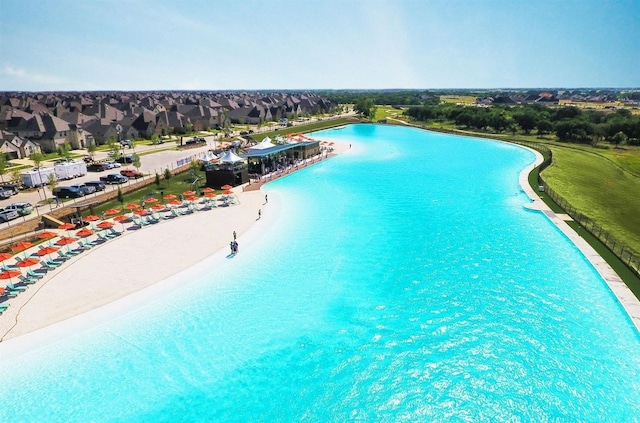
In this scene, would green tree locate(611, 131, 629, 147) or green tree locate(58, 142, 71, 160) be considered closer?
green tree locate(58, 142, 71, 160)

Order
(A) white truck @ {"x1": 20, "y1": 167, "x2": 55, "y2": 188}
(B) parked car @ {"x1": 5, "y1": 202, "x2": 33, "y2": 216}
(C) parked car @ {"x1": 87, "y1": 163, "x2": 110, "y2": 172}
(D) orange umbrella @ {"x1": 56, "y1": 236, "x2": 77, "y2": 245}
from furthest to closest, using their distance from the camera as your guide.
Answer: (C) parked car @ {"x1": 87, "y1": 163, "x2": 110, "y2": 172}
(A) white truck @ {"x1": 20, "y1": 167, "x2": 55, "y2": 188}
(B) parked car @ {"x1": 5, "y1": 202, "x2": 33, "y2": 216}
(D) orange umbrella @ {"x1": 56, "y1": 236, "x2": 77, "y2": 245}

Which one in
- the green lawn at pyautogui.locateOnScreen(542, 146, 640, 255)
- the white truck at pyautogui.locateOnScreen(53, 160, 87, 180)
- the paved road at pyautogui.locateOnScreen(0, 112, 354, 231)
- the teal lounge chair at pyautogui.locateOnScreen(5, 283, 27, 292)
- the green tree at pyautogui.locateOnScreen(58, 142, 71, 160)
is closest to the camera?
the teal lounge chair at pyautogui.locateOnScreen(5, 283, 27, 292)

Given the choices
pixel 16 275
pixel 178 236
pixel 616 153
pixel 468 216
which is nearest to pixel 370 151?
pixel 468 216

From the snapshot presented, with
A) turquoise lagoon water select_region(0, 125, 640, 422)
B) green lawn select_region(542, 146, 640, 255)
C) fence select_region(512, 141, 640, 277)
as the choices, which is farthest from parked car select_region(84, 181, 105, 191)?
green lawn select_region(542, 146, 640, 255)

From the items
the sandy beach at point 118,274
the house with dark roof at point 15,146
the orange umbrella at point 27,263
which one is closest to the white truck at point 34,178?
the sandy beach at point 118,274

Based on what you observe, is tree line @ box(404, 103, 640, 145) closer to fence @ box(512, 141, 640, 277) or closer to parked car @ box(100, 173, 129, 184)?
fence @ box(512, 141, 640, 277)

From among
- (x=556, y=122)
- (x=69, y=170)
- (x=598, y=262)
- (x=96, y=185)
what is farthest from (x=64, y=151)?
(x=556, y=122)
